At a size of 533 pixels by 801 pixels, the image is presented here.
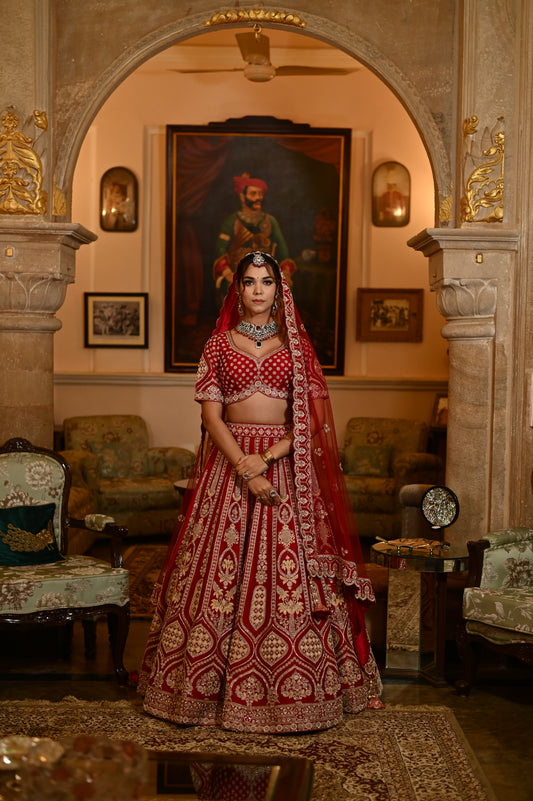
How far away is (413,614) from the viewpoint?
4.45m

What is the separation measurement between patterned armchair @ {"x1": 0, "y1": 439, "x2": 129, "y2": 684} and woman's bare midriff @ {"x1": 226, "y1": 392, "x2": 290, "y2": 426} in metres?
0.93

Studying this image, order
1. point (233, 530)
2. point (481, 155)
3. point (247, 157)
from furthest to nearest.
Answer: point (247, 157)
point (481, 155)
point (233, 530)

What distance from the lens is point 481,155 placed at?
4832 mm

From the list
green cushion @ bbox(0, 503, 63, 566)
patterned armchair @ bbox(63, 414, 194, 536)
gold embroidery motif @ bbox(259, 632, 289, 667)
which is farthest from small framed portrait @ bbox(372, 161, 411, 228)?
gold embroidery motif @ bbox(259, 632, 289, 667)

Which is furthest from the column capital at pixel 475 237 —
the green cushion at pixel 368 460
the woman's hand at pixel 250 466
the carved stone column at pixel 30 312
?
the green cushion at pixel 368 460

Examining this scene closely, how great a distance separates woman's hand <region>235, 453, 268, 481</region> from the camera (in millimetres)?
3861

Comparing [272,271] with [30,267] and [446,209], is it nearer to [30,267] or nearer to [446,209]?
[446,209]

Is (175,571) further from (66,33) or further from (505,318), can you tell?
(66,33)

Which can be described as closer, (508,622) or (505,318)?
(508,622)

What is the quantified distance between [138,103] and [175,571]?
5.77 meters

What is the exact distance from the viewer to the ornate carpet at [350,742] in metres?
3.26

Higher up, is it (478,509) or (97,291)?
(97,291)

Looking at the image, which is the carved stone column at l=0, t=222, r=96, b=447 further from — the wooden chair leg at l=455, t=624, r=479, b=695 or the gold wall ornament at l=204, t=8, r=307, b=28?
the wooden chair leg at l=455, t=624, r=479, b=695

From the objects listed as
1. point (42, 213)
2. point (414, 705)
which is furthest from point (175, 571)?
point (42, 213)
